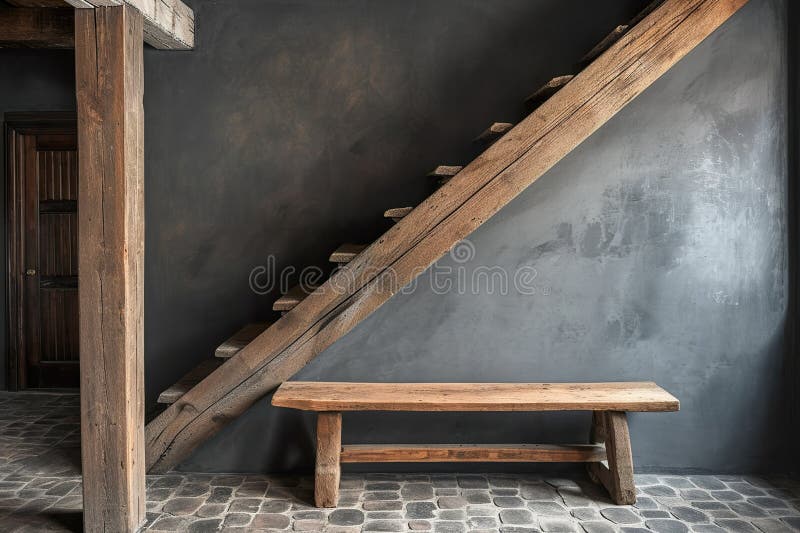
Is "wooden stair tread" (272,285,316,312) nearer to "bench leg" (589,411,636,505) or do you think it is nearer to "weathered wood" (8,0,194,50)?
"weathered wood" (8,0,194,50)

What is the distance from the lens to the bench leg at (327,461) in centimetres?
342

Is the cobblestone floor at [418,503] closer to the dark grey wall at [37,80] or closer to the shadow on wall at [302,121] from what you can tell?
the shadow on wall at [302,121]

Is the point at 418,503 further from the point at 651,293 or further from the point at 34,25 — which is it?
the point at 34,25

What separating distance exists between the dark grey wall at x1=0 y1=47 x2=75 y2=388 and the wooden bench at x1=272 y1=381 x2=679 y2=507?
11.5 ft

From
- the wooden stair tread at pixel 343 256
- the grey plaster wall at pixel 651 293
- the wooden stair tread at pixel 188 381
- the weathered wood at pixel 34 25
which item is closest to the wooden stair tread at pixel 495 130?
the grey plaster wall at pixel 651 293

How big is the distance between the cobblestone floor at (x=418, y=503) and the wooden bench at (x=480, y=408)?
0.18 meters

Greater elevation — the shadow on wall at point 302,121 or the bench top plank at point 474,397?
the shadow on wall at point 302,121

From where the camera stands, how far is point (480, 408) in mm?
3400

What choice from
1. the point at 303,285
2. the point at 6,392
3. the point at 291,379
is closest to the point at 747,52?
the point at 303,285

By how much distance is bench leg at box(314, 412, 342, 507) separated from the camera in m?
3.42

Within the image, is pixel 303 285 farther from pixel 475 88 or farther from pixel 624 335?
pixel 624 335

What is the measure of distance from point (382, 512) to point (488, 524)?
1.89ft

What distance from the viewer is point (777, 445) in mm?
3932

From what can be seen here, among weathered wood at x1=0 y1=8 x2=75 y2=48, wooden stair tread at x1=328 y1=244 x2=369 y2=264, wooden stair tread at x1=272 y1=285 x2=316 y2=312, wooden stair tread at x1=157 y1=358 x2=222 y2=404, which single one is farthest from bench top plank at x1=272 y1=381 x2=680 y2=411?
weathered wood at x1=0 y1=8 x2=75 y2=48
